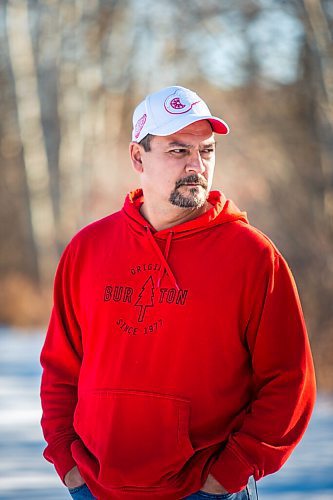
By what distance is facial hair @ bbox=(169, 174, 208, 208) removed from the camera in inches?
115

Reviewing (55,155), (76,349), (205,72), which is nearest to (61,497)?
(76,349)

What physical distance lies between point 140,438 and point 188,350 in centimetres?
29

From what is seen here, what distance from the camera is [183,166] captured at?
294 centimetres

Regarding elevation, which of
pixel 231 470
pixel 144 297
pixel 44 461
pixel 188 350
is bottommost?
pixel 44 461

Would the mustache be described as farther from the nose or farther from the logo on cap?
the logo on cap

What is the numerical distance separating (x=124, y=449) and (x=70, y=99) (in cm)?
1791

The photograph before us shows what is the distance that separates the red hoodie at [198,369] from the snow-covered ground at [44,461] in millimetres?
2544

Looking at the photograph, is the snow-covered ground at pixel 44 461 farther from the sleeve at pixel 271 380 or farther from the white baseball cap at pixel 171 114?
the white baseball cap at pixel 171 114

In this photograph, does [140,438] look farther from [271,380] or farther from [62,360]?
[62,360]

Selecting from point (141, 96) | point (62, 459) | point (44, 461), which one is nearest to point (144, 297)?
point (62, 459)

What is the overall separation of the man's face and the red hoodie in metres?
0.09

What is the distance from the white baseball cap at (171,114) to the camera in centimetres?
294

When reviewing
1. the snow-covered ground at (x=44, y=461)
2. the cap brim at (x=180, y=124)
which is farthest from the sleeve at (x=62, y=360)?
the snow-covered ground at (x=44, y=461)

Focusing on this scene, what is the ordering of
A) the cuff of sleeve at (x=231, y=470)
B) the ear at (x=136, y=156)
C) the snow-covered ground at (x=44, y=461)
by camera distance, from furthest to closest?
the snow-covered ground at (x=44, y=461) → the ear at (x=136, y=156) → the cuff of sleeve at (x=231, y=470)
